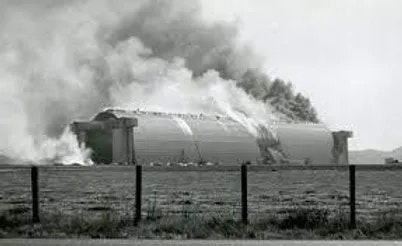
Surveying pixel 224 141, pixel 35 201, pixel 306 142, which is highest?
pixel 224 141

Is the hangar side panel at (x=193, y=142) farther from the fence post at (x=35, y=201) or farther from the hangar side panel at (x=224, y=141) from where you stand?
the fence post at (x=35, y=201)

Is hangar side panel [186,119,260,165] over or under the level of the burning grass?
over

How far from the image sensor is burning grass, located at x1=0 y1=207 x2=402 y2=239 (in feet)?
37.2

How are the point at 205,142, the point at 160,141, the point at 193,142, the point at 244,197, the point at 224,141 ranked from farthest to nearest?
the point at 224,141
the point at 205,142
the point at 193,142
the point at 160,141
the point at 244,197

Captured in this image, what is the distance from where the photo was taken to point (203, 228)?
11750 millimetres

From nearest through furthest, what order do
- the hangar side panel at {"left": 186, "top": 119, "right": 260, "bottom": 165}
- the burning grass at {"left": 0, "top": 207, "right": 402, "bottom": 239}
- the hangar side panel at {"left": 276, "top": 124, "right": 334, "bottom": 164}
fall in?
the burning grass at {"left": 0, "top": 207, "right": 402, "bottom": 239}
the hangar side panel at {"left": 186, "top": 119, "right": 260, "bottom": 165}
the hangar side panel at {"left": 276, "top": 124, "right": 334, "bottom": 164}

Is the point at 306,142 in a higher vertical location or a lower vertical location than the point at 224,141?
lower

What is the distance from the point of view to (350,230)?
1192 cm

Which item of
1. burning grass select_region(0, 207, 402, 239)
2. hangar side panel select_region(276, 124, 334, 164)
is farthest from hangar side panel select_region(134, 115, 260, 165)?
burning grass select_region(0, 207, 402, 239)

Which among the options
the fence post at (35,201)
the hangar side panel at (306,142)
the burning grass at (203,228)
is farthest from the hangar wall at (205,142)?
the burning grass at (203,228)

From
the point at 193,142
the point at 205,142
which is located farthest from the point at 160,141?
the point at 205,142

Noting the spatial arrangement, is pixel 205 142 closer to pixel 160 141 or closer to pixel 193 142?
pixel 193 142

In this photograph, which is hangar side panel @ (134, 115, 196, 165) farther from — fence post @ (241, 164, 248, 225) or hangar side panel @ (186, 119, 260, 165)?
fence post @ (241, 164, 248, 225)

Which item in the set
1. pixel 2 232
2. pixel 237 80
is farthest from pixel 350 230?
pixel 237 80
